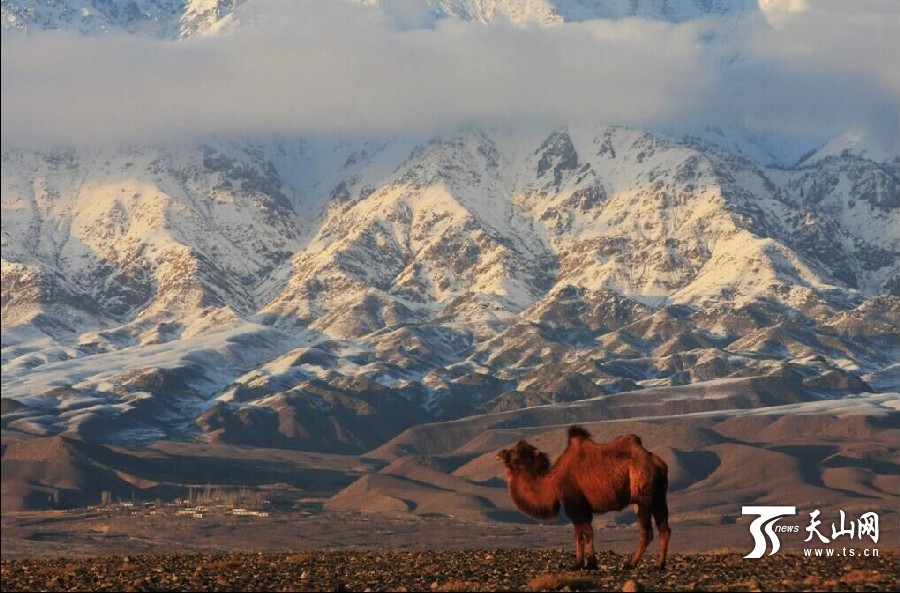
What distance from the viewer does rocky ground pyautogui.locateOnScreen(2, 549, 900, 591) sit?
145 feet

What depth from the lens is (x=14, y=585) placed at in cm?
5191

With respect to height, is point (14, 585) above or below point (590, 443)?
below

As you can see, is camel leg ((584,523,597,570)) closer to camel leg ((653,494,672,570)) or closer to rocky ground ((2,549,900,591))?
rocky ground ((2,549,900,591))

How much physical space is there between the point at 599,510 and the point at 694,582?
3188mm

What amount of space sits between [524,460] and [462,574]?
402 centimetres

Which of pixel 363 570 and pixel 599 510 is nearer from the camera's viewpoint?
pixel 599 510

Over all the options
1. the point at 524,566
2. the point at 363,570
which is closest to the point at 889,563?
the point at 524,566

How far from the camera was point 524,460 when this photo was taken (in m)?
48.2

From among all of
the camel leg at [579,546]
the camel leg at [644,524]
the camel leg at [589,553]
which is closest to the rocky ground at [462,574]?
the camel leg at [589,553]

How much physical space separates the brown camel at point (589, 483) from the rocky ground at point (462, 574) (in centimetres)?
135

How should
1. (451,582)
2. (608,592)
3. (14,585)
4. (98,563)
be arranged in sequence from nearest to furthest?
(608,592) → (451,582) → (14,585) → (98,563)

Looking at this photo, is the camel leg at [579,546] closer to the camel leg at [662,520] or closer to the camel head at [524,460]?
the camel head at [524,460]

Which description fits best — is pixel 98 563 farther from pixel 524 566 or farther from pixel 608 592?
pixel 608 592

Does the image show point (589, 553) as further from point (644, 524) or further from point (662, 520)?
point (644, 524)
